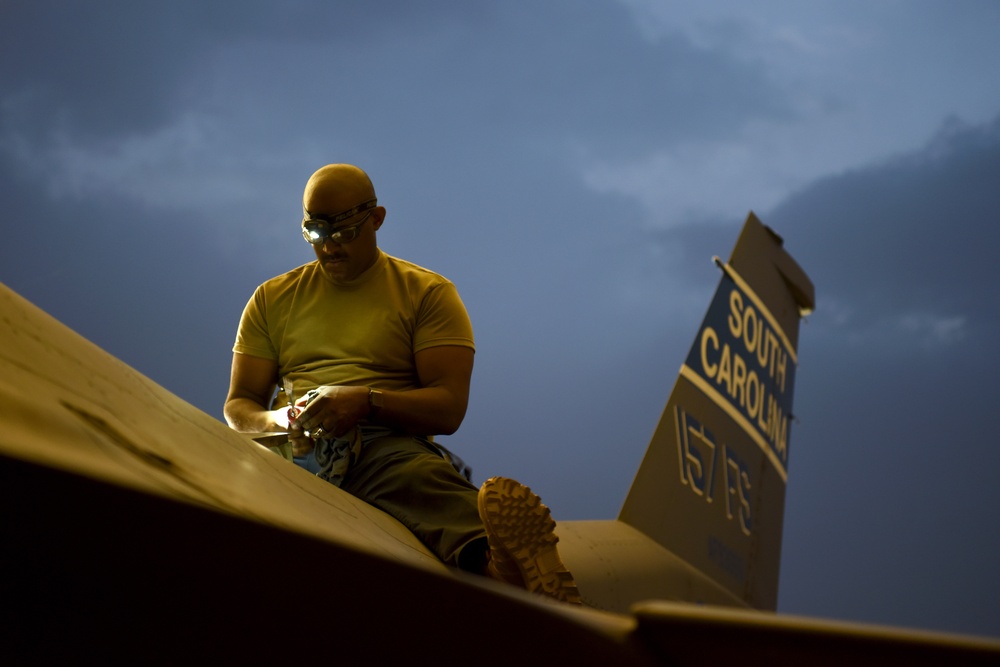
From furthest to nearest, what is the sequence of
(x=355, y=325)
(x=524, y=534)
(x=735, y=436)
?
(x=735, y=436)
(x=355, y=325)
(x=524, y=534)

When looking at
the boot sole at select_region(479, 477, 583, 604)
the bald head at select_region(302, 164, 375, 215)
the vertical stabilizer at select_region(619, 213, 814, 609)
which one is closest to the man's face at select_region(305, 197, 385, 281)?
the bald head at select_region(302, 164, 375, 215)

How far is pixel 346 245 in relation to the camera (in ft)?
6.75

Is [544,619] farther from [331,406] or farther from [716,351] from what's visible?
[716,351]

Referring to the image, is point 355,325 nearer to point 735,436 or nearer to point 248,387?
point 248,387

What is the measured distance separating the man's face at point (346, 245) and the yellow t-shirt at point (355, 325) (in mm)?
31

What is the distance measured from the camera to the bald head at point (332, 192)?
6.74ft

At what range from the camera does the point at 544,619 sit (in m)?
0.67

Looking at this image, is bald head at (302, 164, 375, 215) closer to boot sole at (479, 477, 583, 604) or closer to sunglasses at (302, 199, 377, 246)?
sunglasses at (302, 199, 377, 246)

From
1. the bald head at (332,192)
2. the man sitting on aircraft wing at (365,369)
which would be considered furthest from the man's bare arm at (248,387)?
the bald head at (332,192)

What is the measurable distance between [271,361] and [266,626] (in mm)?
1506

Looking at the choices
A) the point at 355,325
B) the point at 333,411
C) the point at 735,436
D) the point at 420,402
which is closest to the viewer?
the point at 333,411

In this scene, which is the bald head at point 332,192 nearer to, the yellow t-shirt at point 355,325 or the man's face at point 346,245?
the man's face at point 346,245

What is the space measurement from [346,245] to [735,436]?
217 centimetres

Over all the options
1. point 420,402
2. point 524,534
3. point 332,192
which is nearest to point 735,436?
point 420,402
